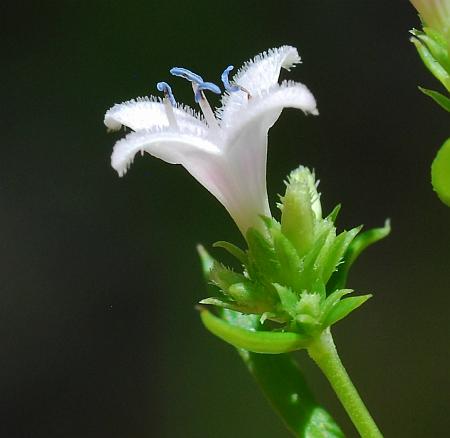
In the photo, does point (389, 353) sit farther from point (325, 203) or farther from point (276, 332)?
point (276, 332)

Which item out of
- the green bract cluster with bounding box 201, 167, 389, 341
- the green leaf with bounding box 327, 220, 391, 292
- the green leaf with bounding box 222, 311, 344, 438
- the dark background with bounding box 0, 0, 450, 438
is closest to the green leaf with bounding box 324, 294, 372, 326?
the green bract cluster with bounding box 201, 167, 389, 341

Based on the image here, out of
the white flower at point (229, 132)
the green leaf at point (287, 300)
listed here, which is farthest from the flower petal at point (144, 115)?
the green leaf at point (287, 300)

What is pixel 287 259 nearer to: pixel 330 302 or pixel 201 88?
pixel 330 302

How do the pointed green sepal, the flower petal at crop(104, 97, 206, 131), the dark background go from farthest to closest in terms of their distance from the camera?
1. the dark background
2. the flower petal at crop(104, 97, 206, 131)
3. the pointed green sepal

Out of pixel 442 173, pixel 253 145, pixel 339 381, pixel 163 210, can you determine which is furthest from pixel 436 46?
pixel 163 210

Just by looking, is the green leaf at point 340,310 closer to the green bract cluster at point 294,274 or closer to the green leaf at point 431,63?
the green bract cluster at point 294,274

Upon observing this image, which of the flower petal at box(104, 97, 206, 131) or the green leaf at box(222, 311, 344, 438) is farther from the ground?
the flower petal at box(104, 97, 206, 131)

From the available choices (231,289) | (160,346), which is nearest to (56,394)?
(160,346)

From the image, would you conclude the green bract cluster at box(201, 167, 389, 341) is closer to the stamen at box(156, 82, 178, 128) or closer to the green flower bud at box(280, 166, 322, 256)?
the green flower bud at box(280, 166, 322, 256)

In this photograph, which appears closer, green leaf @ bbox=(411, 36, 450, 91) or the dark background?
green leaf @ bbox=(411, 36, 450, 91)
